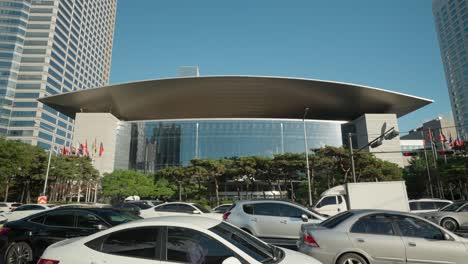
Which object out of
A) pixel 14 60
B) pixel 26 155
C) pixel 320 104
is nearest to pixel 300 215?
pixel 26 155

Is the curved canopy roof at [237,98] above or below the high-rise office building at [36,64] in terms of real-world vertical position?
below

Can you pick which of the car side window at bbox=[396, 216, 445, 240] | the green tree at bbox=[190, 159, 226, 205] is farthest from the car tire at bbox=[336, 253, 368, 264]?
the green tree at bbox=[190, 159, 226, 205]

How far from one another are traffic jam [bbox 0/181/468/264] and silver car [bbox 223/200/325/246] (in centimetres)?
3

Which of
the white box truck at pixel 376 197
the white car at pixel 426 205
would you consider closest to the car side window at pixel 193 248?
the white box truck at pixel 376 197

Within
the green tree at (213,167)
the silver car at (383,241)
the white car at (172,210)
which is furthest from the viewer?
the green tree at (213,167)

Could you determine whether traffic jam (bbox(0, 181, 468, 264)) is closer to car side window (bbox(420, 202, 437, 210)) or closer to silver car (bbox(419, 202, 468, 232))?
silver car (bbox(419, 202, 468, 232))

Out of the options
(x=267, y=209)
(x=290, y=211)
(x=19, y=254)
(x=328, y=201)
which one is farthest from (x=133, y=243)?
(x=328, y=201)

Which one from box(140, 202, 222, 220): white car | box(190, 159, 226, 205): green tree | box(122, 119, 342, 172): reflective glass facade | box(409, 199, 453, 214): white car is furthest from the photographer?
box(122, 119, 342, 172): reflective glass facade

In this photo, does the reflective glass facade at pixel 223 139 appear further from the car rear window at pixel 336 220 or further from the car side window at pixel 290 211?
the car rear window at pixel 336 220

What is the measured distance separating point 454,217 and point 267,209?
36.0 ft

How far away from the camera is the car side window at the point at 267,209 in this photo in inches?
374

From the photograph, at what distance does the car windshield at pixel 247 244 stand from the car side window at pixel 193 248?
6.7 inches

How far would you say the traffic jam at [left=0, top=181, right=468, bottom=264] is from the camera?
362cm

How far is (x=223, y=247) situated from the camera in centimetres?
351
